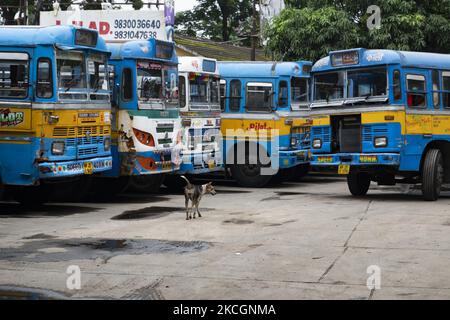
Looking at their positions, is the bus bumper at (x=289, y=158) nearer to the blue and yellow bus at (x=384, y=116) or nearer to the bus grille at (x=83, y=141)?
the blue and yellow bus at (x=384, y=116)

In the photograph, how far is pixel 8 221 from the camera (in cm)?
1289

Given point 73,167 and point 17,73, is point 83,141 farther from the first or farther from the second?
point 17,73

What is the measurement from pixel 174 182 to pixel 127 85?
13.4ft

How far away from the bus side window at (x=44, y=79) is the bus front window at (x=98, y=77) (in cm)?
115

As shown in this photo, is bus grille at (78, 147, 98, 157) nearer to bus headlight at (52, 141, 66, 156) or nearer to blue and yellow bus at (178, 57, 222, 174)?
bus headlight at (52, 141, 66, 156)

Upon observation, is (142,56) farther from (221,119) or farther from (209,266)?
(209,266)

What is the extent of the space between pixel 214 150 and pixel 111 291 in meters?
11.2

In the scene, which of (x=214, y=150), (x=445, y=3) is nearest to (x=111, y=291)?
(x=214, y=150)

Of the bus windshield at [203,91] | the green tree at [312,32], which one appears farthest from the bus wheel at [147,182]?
the green tree at [312,32]

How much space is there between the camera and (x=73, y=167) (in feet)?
45.4

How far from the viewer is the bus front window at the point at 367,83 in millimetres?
15555

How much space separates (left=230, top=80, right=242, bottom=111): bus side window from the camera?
19.9m

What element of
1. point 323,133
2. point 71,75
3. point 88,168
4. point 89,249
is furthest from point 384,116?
point 89,249
